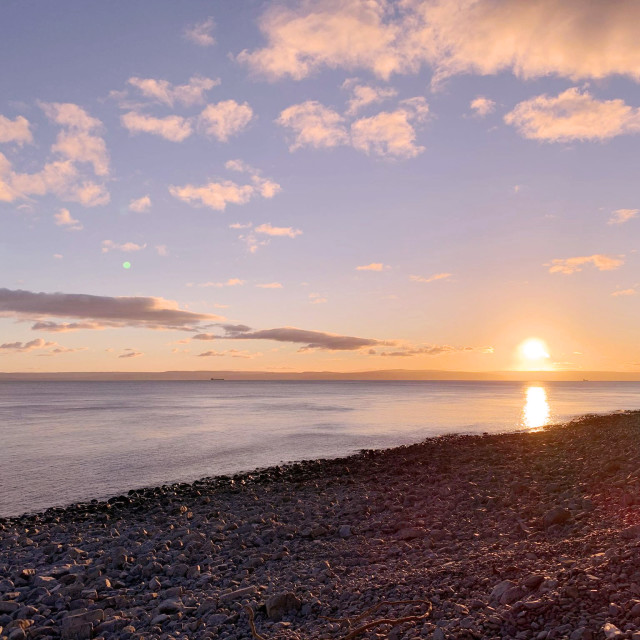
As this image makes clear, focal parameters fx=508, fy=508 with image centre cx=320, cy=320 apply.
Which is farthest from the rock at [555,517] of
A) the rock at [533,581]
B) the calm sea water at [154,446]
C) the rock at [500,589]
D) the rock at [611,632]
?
the calm sea water at [154,446]

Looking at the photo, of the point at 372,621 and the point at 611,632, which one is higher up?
the point at 611,632

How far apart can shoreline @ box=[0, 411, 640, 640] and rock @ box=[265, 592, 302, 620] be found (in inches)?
1.3

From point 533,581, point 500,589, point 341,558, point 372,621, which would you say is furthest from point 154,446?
point 533,581

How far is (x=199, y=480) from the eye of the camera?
85.8ft

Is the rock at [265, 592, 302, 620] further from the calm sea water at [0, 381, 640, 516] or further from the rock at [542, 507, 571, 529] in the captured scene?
the calm sea water at [0, 381, 640, 516]

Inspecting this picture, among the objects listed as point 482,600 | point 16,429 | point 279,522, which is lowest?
point 16,429

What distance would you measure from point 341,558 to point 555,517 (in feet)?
18.4

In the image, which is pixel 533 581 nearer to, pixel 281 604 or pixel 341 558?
pixel 281 604

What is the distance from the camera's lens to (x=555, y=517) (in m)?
12.9

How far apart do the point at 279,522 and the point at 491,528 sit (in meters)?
6.33

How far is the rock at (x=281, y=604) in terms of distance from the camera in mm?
8789

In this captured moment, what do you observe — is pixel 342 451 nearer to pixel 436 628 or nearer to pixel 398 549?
pixel 398 549

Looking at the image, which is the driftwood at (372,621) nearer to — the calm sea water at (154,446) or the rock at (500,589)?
the rock at (500,589)

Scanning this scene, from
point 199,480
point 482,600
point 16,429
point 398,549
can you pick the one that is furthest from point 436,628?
point 16,429
